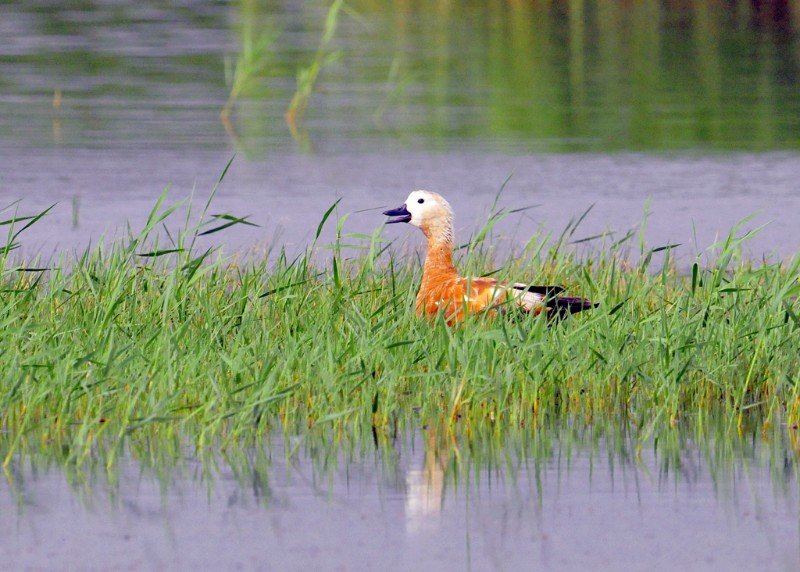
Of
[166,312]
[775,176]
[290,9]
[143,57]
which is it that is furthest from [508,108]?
[290,9]

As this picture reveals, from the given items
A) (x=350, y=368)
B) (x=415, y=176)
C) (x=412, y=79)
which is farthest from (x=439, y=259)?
(x=412, y=79)

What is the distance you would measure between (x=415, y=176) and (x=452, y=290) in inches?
364

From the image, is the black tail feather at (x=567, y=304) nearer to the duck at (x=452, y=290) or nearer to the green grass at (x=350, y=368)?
the duck at (x=452, y=290)

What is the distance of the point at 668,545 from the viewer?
5.12 m

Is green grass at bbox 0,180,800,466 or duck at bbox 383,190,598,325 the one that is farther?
duck at bbox 383,190,598,325

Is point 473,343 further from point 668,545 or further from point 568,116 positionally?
point 568,116

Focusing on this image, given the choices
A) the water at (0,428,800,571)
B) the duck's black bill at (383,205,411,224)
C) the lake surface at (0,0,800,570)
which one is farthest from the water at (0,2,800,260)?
the water at (0,428,800,571)

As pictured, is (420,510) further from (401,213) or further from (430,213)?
(401,213)

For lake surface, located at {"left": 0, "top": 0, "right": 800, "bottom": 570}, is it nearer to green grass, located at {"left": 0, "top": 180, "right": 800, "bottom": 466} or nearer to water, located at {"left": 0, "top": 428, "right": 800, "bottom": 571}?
water, located at {"left": 0, "top": 428, "right": 800, "bottom": 571}

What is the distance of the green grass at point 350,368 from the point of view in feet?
21.0

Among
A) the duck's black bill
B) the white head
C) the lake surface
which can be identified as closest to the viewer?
the lake surface

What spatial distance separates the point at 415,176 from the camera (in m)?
17.5

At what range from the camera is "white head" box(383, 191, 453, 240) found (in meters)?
9.02

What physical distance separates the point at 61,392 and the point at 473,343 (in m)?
1.82
